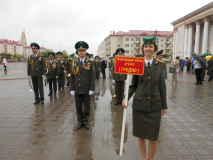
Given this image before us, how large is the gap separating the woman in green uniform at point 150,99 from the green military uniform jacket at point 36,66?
5.30 m

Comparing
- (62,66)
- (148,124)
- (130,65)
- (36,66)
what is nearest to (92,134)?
(148,124)

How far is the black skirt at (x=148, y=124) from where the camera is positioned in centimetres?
268

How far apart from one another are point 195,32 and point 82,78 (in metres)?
54.4

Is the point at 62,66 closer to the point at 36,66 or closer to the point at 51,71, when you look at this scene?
the point at 51,71

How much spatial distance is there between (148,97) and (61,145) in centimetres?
217

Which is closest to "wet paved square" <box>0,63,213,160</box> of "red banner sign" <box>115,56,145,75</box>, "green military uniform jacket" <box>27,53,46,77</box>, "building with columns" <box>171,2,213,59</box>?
"green military uniform jacket" <box>27,53,46,77</box>

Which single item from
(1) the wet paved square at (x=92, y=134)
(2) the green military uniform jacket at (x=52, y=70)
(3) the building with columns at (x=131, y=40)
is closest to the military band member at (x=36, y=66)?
(1) the wet paved square at (x=92, y=134)

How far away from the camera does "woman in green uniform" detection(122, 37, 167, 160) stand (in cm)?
268

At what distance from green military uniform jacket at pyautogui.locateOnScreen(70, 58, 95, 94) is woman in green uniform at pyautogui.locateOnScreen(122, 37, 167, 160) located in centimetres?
194

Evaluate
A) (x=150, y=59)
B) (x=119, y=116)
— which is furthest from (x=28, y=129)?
(x=150, y=59)

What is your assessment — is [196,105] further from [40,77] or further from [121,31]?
[121,31]

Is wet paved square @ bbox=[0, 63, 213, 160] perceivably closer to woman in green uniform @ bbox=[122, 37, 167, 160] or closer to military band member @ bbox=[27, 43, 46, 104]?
woman in green uniform @ bbox=[122, 37, 167, 160]

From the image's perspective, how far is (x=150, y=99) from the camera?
2676 mm

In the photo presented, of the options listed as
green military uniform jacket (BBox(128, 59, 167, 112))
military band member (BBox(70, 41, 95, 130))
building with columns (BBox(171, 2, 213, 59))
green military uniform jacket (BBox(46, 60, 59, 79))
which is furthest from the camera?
building with columns (BBox(171, 2, 213, 59))
